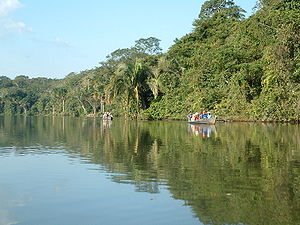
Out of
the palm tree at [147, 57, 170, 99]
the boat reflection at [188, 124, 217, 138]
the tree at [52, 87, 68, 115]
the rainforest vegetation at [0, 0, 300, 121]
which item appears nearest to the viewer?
the boat reflection at [188, 124, 217, 138]

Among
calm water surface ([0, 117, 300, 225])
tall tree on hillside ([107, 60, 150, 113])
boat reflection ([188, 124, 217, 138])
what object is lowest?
calm water surface ([0, 117, 300, 225])

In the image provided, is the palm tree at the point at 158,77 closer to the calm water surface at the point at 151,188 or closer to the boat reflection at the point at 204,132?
the boat reflection at the point at 204,132

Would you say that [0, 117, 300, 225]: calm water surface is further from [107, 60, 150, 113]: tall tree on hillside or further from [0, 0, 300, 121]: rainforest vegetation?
[107, 60, 150, 113]: tall tree on hillside

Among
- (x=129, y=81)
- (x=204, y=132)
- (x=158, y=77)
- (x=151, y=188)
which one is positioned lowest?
(x=151, y=188)

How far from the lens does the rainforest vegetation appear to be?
92.1 ft

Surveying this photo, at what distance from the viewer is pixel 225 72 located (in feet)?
114

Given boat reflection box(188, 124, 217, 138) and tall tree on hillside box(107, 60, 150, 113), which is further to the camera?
tall tree on hillside box(107, 60, 150, 113)

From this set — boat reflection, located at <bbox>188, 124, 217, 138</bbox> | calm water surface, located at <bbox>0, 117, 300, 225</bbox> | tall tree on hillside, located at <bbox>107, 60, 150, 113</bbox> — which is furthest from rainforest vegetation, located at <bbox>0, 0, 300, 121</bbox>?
calm water surface, located at <bbox>0, 117, 300, 225</bbox>

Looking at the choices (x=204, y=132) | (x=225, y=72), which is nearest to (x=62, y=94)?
(x=225, y=72)

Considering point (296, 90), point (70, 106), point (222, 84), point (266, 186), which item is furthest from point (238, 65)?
point (70, 106)

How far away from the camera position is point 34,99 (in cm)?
9775

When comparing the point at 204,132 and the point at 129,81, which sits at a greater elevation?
the point at 129,81

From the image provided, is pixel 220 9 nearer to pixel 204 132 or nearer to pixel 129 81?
pixel 129 81

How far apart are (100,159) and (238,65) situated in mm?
24342
